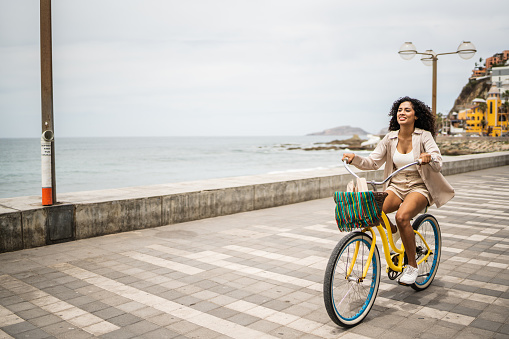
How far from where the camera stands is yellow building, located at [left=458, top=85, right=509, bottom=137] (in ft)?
331

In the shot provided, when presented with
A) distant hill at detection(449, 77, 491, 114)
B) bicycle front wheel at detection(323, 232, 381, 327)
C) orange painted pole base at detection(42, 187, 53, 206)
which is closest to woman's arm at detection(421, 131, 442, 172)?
bicycle front wheel at detection(323, 232, 381, 327)

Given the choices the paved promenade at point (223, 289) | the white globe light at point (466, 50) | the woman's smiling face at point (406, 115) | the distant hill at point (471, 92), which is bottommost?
the paved promenade at point (223, 289)

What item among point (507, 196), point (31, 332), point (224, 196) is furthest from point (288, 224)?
point (507, 196)

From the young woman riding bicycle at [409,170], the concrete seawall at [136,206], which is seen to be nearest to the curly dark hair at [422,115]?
the young woman riding bicycle at [409,170]

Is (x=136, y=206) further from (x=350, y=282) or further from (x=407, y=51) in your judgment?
(x=407, y=51)

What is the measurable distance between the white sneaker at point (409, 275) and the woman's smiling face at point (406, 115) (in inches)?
54.3

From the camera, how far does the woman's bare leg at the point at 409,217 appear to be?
13.6ft

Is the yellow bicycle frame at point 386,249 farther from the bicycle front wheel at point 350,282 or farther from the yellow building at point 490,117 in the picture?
the yellow building at point 490,117

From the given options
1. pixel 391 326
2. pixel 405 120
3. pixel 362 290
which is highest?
pixel 405 120

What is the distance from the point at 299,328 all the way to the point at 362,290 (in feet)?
2.09

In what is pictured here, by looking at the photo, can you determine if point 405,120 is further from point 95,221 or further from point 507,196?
point 507,196

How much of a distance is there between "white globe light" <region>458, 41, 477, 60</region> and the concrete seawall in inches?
267

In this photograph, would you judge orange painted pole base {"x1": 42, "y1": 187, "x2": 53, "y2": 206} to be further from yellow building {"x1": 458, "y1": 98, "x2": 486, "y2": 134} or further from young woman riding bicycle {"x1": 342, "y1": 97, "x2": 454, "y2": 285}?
yellow building {"x1": 458, "y1": 98, "x2": 486, "y2": 134}

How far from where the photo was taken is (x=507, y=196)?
465 inches
